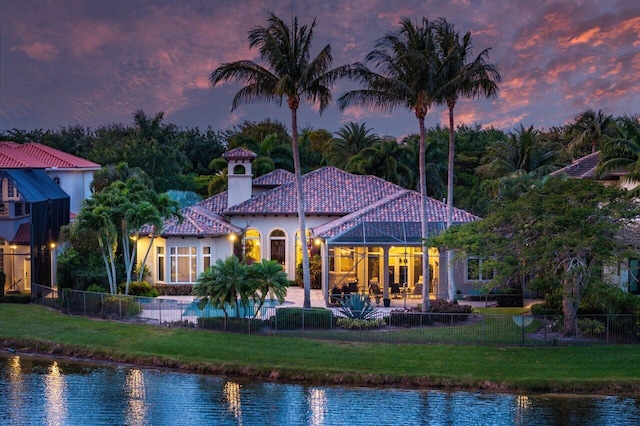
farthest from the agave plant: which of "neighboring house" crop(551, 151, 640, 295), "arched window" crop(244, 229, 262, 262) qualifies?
"arched window" crop(244, 229, 262, 262)

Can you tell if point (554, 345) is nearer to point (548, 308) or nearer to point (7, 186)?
point (548, 308)

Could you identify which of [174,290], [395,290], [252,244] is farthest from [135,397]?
[252,244]

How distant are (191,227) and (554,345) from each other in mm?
21097

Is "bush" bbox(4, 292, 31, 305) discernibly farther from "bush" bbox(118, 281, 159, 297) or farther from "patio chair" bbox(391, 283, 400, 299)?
"patio chair" bbox(391, 283, 400, 299)

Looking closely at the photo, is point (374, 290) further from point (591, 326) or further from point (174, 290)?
point (591, 326)

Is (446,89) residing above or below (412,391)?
above

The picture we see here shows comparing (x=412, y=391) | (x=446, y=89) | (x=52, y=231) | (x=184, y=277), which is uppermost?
(x=446, y=89)

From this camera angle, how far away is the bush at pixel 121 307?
32.7 m

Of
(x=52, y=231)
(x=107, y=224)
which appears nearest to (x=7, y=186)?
(x=52, y=231)

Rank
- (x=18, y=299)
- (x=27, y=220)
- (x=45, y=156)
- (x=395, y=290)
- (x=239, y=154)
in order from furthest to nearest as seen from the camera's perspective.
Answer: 1. (x=45, y=156)
2. (x=239, y=154)
3. (x=27, y=220)
4. (x=395, y=290)
5. (x=18, y=299)

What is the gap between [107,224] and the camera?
3531 centimetres

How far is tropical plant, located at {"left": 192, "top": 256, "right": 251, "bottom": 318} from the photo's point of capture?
96.1 feet

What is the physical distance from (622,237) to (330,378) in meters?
11.8

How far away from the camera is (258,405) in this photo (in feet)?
73.2
